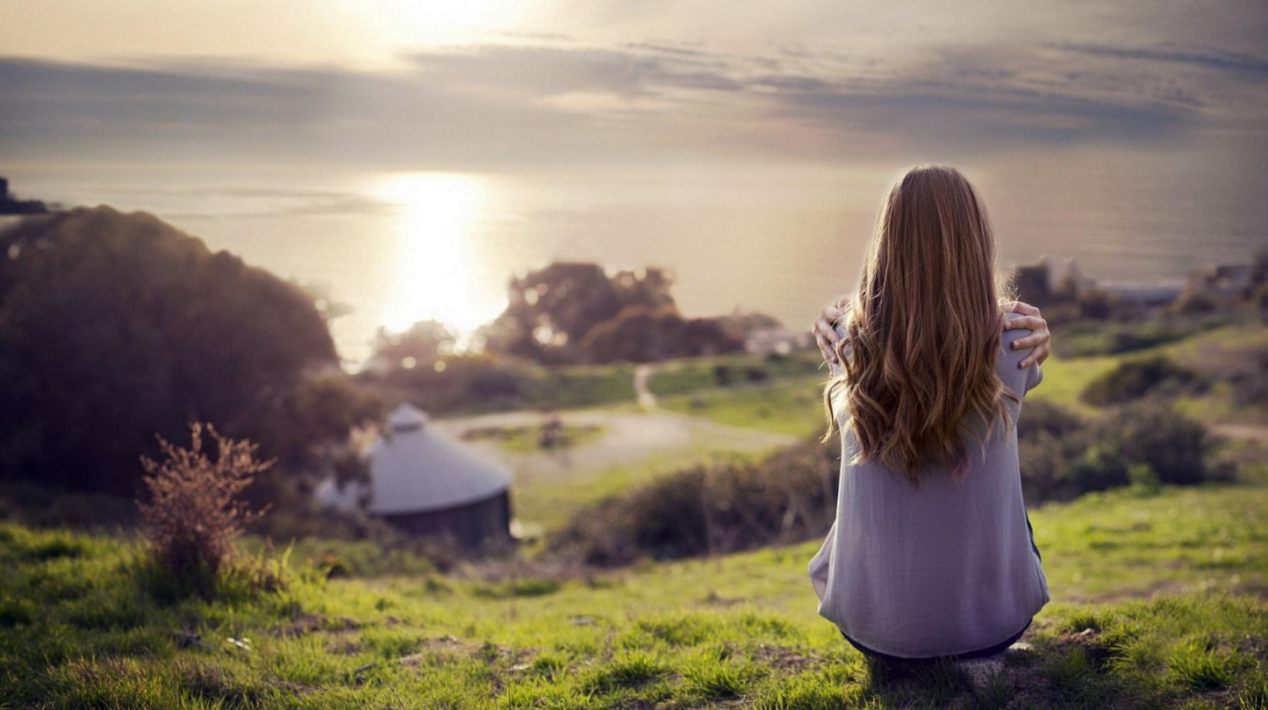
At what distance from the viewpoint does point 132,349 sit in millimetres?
8750

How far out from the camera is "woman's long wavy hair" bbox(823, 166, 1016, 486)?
6.72ft

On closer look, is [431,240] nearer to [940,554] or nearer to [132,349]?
[132,349]

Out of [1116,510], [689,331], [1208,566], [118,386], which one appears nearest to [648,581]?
[1208,566]

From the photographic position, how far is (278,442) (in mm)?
9703

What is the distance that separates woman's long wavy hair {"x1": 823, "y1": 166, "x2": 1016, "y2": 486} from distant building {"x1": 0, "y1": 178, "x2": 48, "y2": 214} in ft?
23.9

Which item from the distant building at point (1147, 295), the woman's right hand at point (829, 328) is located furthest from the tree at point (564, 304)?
the woman's right hand at point (829, 328)

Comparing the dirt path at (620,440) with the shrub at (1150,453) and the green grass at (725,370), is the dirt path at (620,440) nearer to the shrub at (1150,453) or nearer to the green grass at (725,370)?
the green grass at (725,370)

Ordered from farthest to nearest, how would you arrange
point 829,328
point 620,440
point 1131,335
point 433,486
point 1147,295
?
1. point 1147,295
2. point 1131,335
3. point 620,440
4. point 433,486
5. point 829,328

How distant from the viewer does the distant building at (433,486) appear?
14391mm

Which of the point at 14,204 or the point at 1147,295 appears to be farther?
the point at 1147,295

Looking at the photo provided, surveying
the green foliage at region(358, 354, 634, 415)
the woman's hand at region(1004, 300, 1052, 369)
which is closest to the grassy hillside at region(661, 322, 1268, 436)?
the green foliage at region(358, 354, 634, 415)

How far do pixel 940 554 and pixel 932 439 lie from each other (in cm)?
35

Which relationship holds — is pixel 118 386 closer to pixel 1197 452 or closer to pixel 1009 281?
pixel 1009 281

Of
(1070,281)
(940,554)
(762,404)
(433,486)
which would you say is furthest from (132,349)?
(1070,281)
